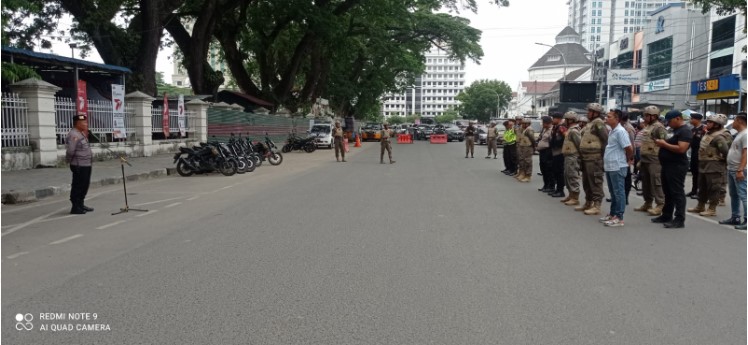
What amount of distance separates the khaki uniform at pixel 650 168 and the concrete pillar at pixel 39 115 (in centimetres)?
1376

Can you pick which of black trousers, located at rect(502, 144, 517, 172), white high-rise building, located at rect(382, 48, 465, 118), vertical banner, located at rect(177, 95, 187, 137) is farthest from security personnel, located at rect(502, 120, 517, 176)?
white high-rise building, located at rect(382, 48, 465, 118)

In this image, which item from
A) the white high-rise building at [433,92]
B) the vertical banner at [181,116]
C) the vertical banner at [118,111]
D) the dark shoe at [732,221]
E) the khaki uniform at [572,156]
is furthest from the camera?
the white high-rise building at [433,92]

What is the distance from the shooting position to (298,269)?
5.62 metres

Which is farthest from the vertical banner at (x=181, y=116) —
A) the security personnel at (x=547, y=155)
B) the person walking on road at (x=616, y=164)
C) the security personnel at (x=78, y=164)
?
the person walking on road at (x=616, y=164)

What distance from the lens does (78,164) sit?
9.40 m

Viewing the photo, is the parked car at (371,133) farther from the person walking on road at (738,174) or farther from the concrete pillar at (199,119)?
the person walking on road at (738,174)

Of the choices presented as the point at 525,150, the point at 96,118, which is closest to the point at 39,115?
the point at 96,118

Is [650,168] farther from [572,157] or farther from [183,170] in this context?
[183,170]

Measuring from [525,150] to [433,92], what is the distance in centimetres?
17581

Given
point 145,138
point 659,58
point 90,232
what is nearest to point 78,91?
point 145,138

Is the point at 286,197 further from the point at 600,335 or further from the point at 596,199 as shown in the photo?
the point at 600,335

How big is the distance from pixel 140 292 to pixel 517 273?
3301mm

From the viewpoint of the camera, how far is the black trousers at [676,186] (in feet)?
26.4

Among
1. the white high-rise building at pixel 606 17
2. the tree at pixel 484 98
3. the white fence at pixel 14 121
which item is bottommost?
the white fence at pixel 14 121
